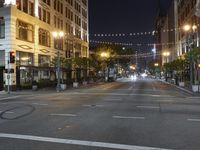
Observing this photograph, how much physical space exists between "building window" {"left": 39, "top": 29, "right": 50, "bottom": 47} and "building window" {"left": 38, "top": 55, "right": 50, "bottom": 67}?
1.91m

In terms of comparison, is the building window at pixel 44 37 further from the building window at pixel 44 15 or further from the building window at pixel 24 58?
the building window at pixel 24 58

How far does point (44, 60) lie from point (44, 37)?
11.3 ft

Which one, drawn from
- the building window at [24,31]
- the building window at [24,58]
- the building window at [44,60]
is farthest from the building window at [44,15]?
the building window at [24,58]

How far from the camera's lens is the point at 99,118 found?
583 inches

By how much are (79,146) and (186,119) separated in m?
6.70

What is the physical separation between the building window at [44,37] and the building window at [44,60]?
191 centimetres

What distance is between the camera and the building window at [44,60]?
51856mm

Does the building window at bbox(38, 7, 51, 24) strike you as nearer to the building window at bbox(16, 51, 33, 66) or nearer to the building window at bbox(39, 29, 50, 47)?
the building window at bbox(39, 29, 50, 47)

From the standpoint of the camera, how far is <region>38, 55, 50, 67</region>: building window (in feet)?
170

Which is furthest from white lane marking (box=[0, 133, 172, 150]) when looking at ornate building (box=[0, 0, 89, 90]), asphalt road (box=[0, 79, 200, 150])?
ornate building (box=[0, 0, 89, 90])

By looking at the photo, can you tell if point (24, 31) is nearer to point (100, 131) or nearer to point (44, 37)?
point (44, 37)

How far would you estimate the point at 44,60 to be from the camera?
176 feet

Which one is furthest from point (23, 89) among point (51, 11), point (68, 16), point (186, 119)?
point (186, 119)

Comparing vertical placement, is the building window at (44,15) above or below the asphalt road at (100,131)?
above
